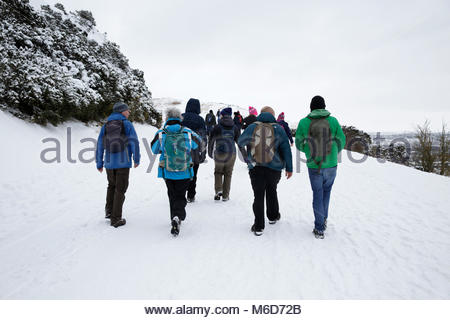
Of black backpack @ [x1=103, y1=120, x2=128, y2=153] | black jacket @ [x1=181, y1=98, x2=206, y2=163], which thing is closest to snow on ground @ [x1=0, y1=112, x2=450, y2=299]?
black backpack @ [x1=103, y1=120, x2=128, y2=153]

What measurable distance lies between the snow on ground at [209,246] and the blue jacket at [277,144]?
1.18m

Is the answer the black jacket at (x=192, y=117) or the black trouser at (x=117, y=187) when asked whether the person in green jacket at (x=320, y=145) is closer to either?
the black jacket at (x=192, y=117)

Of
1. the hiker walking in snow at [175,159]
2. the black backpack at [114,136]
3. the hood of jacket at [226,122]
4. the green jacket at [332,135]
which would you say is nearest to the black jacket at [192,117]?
the hood of jacket at [226,122]

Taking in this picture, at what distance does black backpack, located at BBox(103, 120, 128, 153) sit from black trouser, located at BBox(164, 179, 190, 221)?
0.97m

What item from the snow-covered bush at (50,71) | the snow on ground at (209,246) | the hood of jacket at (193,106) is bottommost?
the snow on ground at (209,246)

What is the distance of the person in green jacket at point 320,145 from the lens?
334cm

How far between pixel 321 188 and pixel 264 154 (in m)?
1.04

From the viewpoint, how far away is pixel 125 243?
344 centimetres

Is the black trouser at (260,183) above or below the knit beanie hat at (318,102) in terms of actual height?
below

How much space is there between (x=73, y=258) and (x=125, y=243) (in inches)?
26.2

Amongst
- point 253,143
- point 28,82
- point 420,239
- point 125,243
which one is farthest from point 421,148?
point 28,82

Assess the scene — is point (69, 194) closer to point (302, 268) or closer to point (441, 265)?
point (302, 268)

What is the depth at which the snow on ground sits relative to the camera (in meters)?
2.47

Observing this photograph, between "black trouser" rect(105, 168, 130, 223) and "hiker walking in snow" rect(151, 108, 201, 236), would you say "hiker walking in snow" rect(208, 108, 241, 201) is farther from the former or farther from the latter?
"black trouser" rect(105, 168, 130, 223)
